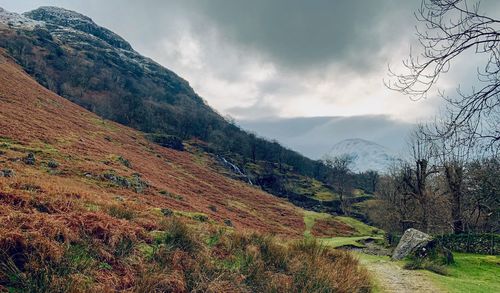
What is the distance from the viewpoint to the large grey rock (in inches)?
765

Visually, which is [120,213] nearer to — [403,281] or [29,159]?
[403,281]

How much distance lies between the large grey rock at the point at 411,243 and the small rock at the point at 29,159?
25504mm

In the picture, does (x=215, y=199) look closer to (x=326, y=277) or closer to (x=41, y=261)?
(x=326, y=277)

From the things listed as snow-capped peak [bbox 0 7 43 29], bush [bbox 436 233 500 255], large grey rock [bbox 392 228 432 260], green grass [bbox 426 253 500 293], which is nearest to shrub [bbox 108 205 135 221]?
green grass [bbox 426 253 500 293]

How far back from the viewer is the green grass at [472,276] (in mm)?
11891

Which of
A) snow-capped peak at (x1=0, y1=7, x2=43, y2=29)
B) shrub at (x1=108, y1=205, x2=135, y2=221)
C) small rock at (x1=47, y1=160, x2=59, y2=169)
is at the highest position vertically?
snow-capped peak at (x1=0, y1=7, x2=43, y2=29)

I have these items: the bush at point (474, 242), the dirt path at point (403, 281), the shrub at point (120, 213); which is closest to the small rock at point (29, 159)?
the shrub at point (120, 213)

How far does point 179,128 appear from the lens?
119m

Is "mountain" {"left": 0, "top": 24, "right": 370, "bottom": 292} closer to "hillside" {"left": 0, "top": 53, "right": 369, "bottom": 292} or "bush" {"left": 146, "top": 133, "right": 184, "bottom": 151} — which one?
"hillside" {"left": 0, "top": 53, "right": 369, "bottom": 292}

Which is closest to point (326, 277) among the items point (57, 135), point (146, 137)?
A: point (57, 135)

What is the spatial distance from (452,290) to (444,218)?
→ 97.5ft

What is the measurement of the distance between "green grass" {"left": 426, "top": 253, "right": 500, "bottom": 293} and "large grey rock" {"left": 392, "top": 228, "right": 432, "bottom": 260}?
1.91 meters

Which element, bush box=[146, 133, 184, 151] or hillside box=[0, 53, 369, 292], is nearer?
hillside box=[0, 53, 369, 292]

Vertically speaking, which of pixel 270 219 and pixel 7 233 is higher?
pixel 7 233
